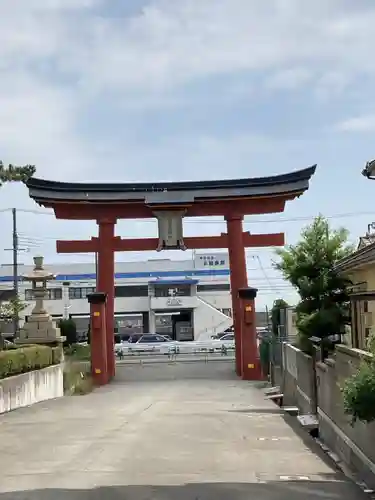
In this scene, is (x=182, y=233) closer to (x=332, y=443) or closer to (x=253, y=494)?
(x=332, y=443)

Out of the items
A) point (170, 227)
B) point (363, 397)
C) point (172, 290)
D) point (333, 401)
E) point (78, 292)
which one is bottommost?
point (333, 401)

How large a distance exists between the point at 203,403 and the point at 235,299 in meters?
12.2

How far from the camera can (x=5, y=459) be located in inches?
485

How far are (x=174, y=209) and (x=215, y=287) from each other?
48686mm

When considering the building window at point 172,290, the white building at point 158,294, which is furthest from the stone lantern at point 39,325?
the building window at point 172,290

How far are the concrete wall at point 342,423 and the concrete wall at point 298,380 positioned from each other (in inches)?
46.8

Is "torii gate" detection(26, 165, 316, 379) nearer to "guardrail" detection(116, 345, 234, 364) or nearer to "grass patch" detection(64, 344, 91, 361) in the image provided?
"grass patch" detection(64, 344, 91, 361)

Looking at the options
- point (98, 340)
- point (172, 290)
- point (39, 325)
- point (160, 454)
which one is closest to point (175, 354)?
point (98, 340)

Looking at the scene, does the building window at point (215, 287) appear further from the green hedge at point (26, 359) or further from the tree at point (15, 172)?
the tree at point (15, 172)

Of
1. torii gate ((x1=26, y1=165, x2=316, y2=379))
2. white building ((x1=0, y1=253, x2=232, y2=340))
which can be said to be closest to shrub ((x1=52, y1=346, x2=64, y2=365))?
torii gate ((x1=26, y1=165, x2=316, y2=379))

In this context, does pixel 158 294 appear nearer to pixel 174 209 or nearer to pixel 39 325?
pixel 174 209

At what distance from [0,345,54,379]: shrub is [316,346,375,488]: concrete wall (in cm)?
932

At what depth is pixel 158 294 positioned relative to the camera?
79.0 m

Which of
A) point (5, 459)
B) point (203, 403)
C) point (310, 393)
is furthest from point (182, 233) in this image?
point (5, 459)
